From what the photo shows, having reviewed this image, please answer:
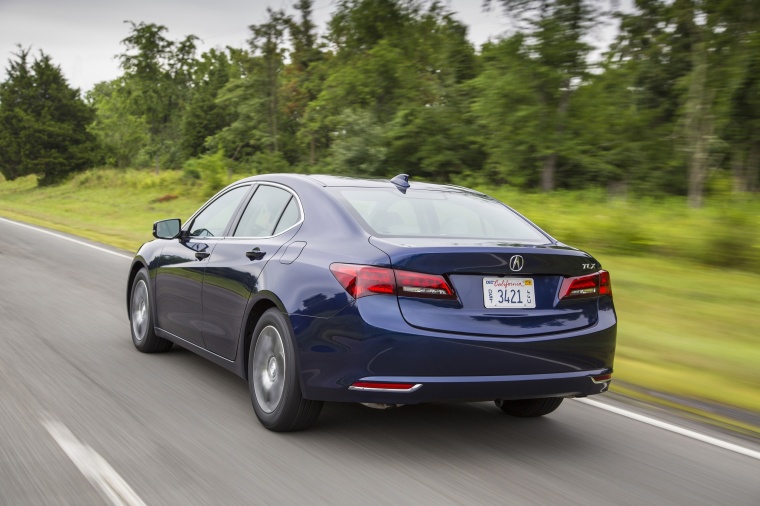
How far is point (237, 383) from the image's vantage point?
622cm

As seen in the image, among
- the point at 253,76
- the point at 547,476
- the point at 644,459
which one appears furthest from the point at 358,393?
the point at 253,76

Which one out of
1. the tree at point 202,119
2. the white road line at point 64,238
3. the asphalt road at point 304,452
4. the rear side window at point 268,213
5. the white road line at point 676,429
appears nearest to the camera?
the asphalt road at point 304,452

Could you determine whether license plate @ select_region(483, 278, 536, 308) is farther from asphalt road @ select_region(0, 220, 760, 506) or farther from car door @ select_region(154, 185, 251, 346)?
car door @ select_region(154, 185, 251, 346)

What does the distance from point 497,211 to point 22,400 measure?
3.26 metres

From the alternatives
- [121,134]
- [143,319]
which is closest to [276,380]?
[143,319]

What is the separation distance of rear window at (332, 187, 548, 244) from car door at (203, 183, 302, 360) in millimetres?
433

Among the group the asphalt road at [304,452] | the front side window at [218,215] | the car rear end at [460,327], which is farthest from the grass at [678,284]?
the front side window at [218,215]

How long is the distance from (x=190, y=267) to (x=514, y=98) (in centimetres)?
2164

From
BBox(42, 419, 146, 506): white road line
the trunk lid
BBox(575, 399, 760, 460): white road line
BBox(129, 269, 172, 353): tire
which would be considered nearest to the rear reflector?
the trunk lid

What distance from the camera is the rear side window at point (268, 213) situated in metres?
5.41

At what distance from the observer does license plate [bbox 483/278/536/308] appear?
445cm

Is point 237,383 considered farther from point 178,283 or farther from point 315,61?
point 315,61

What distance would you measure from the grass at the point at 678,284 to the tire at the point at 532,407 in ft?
4.77

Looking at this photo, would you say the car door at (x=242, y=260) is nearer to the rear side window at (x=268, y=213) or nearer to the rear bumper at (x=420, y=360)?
the rear side window at (x=268, y=213)
